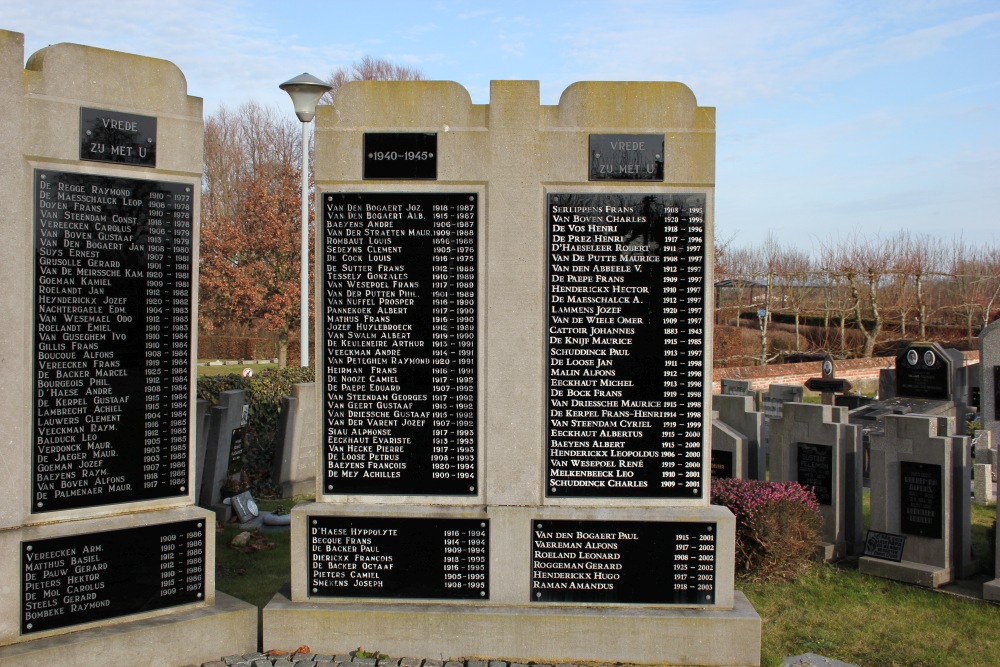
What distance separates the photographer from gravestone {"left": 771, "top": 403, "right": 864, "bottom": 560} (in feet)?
32.6

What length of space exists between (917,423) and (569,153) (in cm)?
524

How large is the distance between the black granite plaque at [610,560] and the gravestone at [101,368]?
2325 mm

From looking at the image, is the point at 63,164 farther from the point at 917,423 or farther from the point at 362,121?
the point at 917,423

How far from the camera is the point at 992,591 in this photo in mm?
8156

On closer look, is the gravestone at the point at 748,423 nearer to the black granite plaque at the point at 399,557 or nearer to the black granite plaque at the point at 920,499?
the black granite plaque at the point at 920,499

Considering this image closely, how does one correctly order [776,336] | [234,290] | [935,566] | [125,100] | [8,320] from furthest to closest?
[776,336] < [234,290] < [935,566] < [125,100] < [8,320]

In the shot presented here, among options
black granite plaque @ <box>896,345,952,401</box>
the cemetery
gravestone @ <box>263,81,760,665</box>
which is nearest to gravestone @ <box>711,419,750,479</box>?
the cemetery

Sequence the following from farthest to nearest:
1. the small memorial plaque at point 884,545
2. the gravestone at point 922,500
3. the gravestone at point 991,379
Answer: the gravestone at point 991,379 → the small memorial plaque at point 884,545 → the gravestone at point 922,500

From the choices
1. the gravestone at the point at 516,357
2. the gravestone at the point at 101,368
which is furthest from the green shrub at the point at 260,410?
the gravestone at the point at 516,357

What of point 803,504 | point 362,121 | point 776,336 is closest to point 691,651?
point 803,504

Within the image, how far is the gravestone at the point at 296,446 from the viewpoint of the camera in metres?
13.2

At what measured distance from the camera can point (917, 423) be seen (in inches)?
356

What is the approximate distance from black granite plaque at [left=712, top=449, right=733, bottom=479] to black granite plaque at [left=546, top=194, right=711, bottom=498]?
4655mm

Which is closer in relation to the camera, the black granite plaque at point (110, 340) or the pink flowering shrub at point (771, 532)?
the black granite plaque at point (110, 340)
